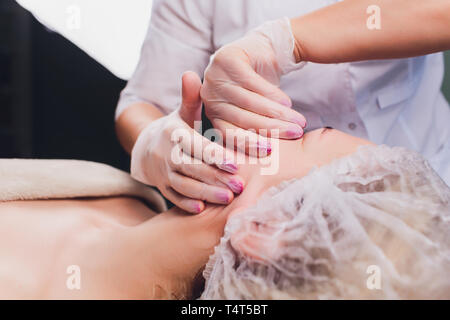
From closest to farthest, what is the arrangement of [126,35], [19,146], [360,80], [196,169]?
[196,169] < [360,80] < [126,35] < [19,146]

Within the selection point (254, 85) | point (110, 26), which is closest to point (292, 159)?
point (254, 85)

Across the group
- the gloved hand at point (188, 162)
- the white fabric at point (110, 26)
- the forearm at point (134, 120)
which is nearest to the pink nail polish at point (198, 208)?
the gloved hand at point (188, 162)

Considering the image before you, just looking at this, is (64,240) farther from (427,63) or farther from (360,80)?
(427,63)

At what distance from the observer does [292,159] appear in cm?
78

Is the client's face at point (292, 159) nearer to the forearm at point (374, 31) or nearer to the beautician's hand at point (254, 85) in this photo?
the beautician's hand at point (254, 85)

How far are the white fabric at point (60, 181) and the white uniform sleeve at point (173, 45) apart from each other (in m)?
0.30

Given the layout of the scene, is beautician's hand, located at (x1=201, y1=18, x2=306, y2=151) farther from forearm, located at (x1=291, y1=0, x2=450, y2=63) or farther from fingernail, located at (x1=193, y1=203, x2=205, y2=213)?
fingernail, located at (x1=193, y1=203, x2=205, y2=213)

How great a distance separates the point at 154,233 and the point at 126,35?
1.10 meters

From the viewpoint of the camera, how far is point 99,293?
818 mm

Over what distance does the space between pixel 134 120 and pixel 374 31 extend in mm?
657

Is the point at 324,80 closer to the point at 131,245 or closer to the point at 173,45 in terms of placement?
the point at 173,45

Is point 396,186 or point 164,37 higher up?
point 164,37

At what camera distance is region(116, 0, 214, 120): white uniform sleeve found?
119 centimetres
